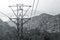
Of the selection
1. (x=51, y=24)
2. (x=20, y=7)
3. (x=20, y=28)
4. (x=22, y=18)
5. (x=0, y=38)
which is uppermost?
Result: (x=20, y=7)

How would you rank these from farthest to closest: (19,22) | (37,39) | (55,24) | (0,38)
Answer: (55,24) < (37,39) < (0,38) < (19,22)

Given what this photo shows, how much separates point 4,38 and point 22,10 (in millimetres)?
31821

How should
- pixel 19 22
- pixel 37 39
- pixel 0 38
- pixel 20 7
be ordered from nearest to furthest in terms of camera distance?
pixel 19 22 < pixel 20 7 < pixel 0 38 < pixel 37 39

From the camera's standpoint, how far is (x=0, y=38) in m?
47.1

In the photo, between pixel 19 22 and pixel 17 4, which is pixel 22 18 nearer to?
pixel 19 22

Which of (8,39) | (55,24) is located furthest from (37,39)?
(55,24)

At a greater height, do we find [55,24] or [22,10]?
[22,10]

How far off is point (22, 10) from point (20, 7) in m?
0.39

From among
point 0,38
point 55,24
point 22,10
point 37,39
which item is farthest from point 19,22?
A: point 55,24

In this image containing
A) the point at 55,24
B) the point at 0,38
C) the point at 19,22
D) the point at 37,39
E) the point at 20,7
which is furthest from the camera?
the point at 55,24

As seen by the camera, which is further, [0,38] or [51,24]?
[51,24]

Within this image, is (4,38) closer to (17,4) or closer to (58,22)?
(17,4)

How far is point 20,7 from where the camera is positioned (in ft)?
59.3

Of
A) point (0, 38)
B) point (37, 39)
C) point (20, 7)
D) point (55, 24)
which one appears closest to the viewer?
point (20, 7)
